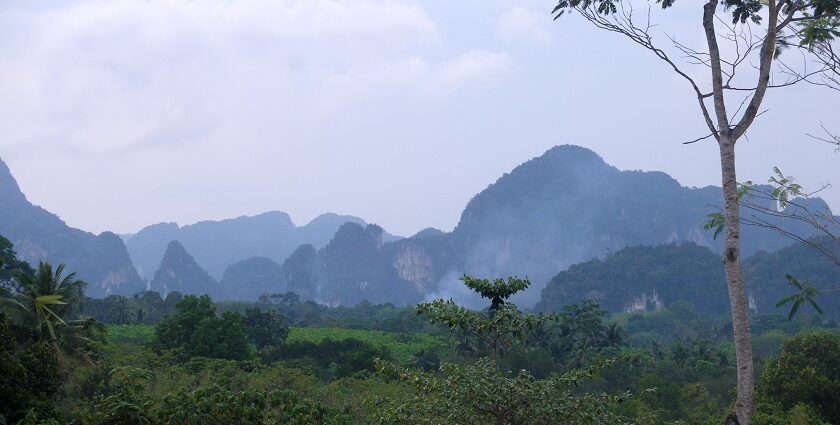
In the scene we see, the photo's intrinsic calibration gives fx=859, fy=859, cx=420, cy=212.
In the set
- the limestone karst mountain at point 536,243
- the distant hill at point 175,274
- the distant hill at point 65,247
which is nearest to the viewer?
the distant hill at point 65,247

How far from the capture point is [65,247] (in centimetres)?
18288

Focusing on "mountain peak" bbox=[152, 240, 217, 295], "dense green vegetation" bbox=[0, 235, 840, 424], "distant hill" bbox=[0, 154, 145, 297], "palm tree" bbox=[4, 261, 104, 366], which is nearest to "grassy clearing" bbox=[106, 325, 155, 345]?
"dense green vegetation" bbox=[0, 235, 840, 424]

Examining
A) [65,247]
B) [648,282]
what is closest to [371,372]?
[648,282]

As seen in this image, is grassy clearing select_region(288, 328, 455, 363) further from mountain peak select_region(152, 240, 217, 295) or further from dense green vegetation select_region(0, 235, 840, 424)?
mountain peak select_region(152, 240, 217, 295)

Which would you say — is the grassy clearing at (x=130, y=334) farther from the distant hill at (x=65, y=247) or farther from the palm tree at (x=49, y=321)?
the distant hill at (x=65, y=247)

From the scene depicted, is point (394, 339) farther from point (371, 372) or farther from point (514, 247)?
point (514, 247)

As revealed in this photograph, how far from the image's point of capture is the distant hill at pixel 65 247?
177 meters

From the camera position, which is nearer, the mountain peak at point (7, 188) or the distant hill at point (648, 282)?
the distant hill at point (648, 282)

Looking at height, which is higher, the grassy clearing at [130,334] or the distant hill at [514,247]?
the distant hill at [514,247]

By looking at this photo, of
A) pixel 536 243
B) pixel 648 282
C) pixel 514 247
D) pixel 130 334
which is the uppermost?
pixel 536 243

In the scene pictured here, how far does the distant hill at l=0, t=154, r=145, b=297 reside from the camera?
17675cm

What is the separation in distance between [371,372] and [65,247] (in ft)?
549

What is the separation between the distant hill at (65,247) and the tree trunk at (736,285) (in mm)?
180251

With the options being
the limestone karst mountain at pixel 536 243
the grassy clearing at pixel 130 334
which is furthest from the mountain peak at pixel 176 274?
the grassy clearing at pixel 130 334
